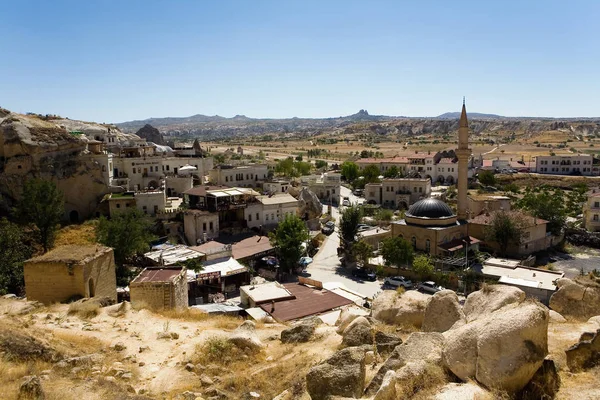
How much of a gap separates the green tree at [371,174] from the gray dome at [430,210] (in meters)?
30.8

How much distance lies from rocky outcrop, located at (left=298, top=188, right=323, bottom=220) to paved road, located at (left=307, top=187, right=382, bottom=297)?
9.87 feet

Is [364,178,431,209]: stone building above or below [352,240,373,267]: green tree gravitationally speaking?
above

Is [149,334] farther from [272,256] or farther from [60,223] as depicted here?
[60,223]

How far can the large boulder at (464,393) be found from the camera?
6.84 m

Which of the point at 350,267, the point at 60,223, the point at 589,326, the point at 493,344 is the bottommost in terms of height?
the point at 350,267

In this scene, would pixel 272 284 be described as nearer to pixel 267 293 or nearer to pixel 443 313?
pixel 267 293

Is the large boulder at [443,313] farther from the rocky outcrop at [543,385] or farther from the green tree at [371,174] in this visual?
the green tree at [371,174]

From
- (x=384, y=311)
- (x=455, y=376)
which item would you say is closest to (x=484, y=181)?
(x=384, y=311)

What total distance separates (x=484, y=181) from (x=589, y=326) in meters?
66.8

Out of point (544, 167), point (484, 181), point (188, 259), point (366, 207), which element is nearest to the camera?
point (188, 259)

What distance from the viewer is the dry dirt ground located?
9.11 m

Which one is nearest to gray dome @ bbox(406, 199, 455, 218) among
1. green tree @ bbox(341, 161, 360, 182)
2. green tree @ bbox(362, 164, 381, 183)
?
green tree @ bbox(362, 164, 381, 183)

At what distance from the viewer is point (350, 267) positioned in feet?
116

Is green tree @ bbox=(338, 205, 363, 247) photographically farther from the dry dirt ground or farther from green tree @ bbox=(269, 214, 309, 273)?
the dry dirt ground
